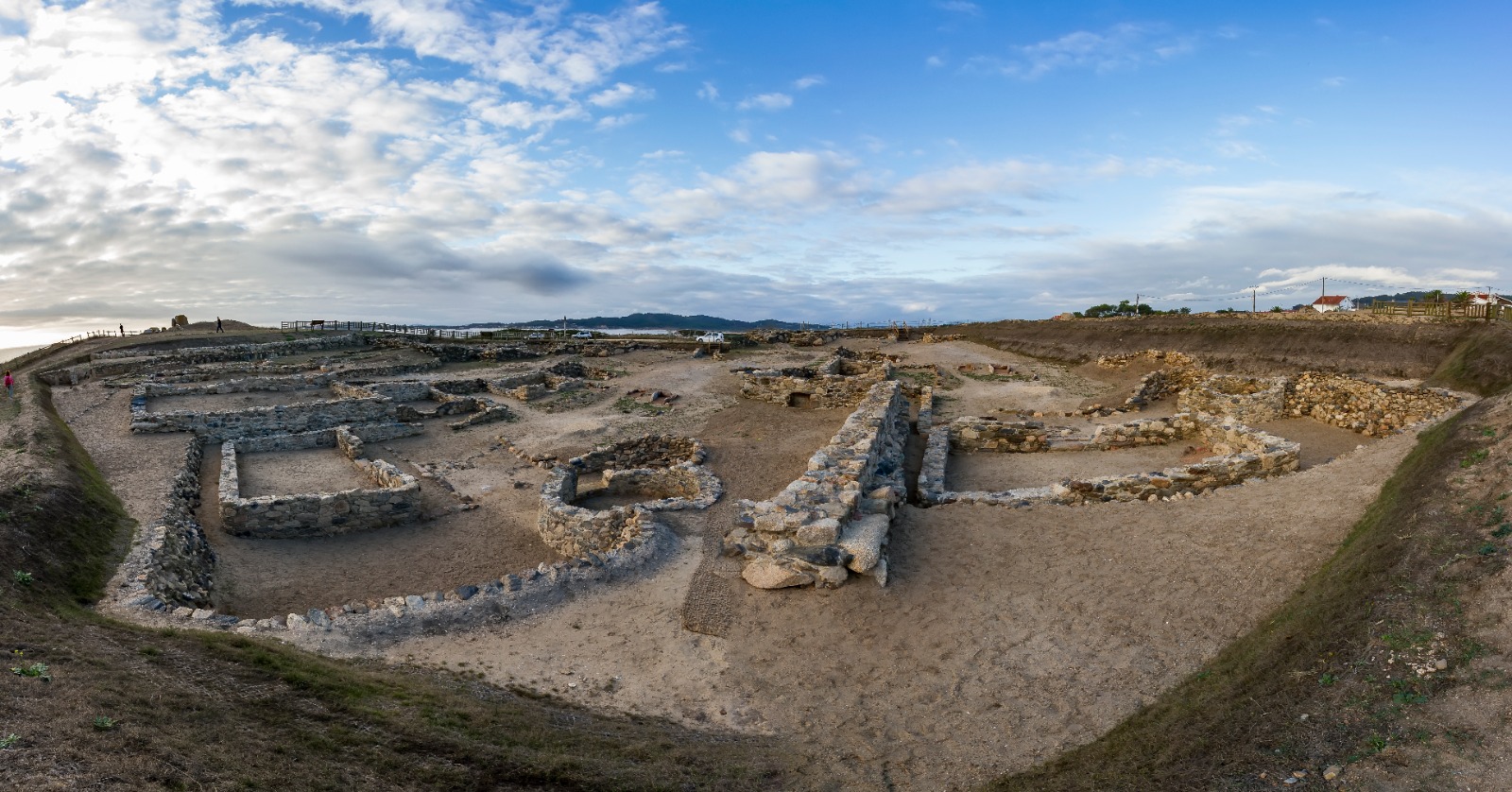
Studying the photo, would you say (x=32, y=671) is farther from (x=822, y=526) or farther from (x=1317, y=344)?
(x=1317, y=344)

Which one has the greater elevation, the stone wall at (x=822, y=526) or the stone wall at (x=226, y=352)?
the stone wall at (x=226, y=352)

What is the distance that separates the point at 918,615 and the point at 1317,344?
2898cm

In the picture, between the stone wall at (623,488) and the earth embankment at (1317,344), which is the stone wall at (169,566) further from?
the earth embankment at (1317,344)

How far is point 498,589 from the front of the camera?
27.7ft

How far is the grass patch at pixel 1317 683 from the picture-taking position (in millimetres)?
4656

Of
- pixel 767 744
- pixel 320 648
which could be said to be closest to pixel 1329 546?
pixel 767 744

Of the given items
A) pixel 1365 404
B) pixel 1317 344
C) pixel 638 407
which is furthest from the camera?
pixel 1317 344

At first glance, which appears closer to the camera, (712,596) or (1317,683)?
(1317,683)

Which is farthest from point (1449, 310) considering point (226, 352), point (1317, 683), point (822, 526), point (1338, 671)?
point (226, 352)

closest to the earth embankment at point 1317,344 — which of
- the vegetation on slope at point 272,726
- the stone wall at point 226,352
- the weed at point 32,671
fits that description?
the vegetation on slope at point 272,726

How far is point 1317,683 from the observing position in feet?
17.3

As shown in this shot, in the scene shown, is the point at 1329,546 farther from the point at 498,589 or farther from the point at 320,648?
the point at 320,648

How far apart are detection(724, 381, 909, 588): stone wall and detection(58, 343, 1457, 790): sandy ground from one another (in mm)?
276

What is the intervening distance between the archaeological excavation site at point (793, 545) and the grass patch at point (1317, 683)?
44 centimetres
